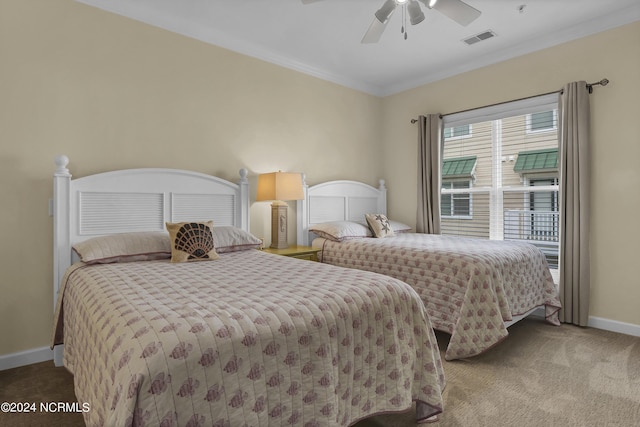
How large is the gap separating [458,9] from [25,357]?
3.61 m

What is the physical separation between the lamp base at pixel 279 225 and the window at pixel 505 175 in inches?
79.2

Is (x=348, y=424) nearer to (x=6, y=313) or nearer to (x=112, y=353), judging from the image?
(x=112, y=353)

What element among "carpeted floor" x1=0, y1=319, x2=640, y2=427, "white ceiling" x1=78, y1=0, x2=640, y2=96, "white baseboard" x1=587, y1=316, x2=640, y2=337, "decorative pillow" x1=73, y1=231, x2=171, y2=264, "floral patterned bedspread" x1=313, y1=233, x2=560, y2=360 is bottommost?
"carpeted floor" x1=0, y1=319, x2=640, y2=427

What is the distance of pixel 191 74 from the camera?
10.4 feet

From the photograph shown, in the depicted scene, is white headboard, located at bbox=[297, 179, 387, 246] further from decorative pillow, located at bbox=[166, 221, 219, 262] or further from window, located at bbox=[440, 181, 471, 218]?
decorative pillow, located at bbox=[166, 221, 219, 262]

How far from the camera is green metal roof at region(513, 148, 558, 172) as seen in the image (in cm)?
354

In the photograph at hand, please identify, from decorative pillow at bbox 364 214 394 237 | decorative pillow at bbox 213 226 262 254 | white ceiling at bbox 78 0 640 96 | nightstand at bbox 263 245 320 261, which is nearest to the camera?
decorative pillow at bbox 213 226 262 254

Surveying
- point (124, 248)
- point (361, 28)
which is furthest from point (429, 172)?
point (124, 248)

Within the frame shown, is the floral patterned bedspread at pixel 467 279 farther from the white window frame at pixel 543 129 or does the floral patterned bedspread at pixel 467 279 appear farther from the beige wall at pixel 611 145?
the white window frame at pixel 543 129

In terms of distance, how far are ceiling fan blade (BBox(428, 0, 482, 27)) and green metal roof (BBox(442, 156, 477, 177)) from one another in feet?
6.87

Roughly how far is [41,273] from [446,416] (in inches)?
107

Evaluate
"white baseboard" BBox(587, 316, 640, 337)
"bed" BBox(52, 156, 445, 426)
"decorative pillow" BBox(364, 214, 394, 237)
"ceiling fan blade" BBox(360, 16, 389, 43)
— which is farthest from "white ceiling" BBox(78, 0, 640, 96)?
"white baseboard" BBox(587, 316, 640, 337)

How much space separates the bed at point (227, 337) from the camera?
3.44 ft

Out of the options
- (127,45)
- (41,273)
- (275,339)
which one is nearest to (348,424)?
(275,339)
